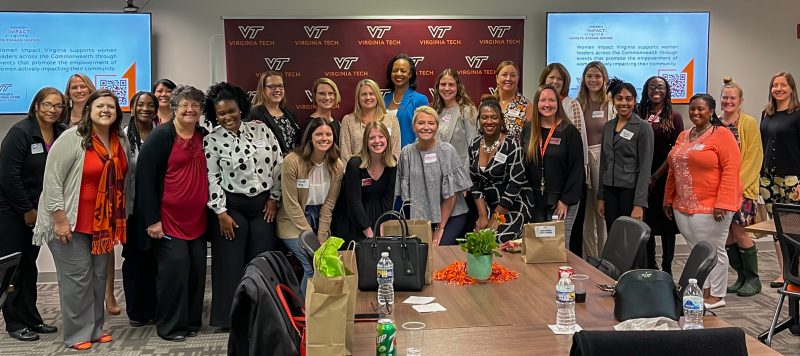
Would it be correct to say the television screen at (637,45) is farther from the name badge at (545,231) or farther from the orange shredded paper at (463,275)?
the orange shredded paper at (463,275)

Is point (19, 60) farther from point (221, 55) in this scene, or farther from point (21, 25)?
point (221, 55)

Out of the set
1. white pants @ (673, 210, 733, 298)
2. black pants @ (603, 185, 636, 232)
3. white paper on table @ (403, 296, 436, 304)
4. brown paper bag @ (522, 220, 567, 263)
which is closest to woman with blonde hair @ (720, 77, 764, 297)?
white pants @ (673, 210, 733, 298)

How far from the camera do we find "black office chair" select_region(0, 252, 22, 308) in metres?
2.95

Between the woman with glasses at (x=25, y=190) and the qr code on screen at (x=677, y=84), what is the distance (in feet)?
17.1

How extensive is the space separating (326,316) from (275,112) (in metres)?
3.69

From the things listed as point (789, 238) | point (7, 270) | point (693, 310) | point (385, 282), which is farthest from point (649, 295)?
point (7, 270)

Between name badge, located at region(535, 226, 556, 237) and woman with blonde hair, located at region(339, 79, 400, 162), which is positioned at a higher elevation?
woman with blonde hair, located at region(339, 79, 400, 162)

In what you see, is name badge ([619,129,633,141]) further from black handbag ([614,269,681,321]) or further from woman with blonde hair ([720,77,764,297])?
black handbag ([614,269,681,321])

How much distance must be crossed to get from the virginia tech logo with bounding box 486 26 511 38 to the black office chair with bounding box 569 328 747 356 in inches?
203

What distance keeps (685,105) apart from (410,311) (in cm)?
517

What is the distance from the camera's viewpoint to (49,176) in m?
4.47

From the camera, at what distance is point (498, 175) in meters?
5.24

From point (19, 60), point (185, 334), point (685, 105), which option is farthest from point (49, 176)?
point (685, 105)

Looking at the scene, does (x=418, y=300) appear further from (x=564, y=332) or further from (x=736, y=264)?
(x=736, y=264)
